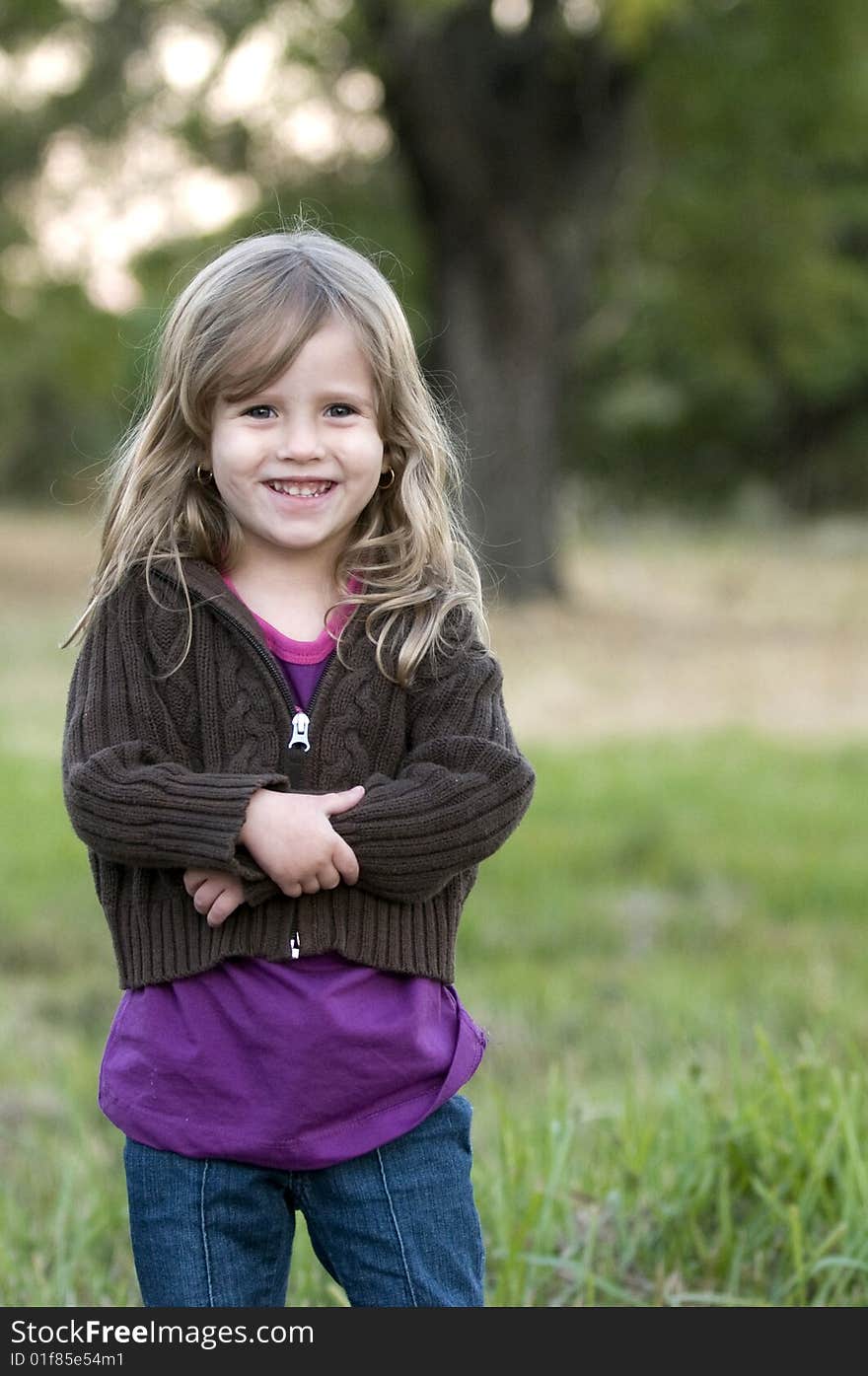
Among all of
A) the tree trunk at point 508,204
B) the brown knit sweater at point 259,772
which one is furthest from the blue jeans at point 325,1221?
the tree trunk at point 508,204

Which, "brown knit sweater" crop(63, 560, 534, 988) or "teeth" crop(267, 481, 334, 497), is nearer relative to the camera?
"brown knit sweater" crop(63, 560, 534, 988)

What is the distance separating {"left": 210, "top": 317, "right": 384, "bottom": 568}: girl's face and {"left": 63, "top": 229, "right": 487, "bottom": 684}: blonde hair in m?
0.02

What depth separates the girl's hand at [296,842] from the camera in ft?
6.46

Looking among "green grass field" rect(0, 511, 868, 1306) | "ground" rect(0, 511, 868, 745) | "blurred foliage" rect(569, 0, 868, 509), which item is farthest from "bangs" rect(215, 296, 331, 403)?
"blurred foliage" rect(569, 0, 868, 509)

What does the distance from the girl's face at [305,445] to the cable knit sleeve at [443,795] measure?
0.25 meters

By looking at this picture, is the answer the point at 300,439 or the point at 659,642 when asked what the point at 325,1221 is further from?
the point at 659,642

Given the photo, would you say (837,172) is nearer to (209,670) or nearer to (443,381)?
(443,381)

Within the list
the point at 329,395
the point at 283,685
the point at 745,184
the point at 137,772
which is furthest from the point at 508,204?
the point at 137,772

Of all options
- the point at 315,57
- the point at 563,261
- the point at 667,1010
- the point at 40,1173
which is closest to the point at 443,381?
the point at 563,261

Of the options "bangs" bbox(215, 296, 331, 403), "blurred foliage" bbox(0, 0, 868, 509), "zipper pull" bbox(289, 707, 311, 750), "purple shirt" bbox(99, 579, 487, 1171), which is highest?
"blurred foliage" bbox(0, 0, 868, 509)

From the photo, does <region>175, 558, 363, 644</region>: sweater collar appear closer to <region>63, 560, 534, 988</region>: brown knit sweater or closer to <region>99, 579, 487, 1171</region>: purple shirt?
<region>63, 560, 534, 988</region>: brown knit sweater

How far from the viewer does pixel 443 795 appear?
2020mm

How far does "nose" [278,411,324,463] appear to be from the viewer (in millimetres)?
2082

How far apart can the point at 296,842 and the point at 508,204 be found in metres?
12.0
